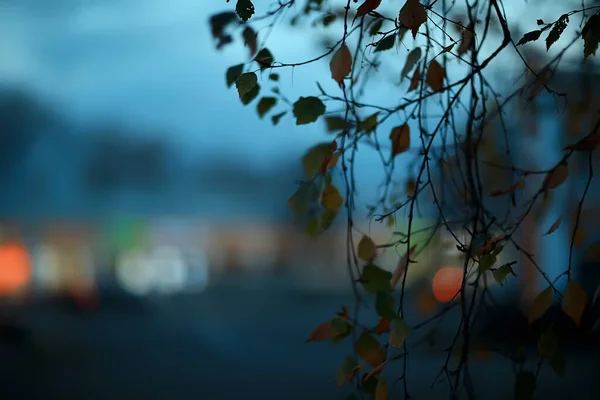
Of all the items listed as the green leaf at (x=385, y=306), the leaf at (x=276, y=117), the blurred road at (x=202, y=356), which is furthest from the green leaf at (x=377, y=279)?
the blurred road at (x=202, y=356)

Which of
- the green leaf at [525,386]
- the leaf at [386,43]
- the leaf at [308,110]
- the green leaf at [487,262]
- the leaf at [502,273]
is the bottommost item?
the green leaf at [525,386]

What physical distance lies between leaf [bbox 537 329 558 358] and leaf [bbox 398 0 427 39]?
2.06 ft

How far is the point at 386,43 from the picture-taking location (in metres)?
1.21

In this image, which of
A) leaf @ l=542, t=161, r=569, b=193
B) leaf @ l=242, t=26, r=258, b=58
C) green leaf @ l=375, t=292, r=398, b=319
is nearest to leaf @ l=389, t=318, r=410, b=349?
green leaf @ l=375, t=292, r=398, b=319

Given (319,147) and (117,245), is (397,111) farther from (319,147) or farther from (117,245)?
(117,245)

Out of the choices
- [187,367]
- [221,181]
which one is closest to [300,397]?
[187,367]

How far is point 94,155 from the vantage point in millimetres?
11453

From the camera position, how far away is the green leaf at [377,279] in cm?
117

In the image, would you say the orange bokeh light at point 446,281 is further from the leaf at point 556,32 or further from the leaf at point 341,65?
the leaf at point 341,65

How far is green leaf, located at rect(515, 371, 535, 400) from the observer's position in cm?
132

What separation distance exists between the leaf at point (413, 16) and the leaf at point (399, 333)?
50 centimetres

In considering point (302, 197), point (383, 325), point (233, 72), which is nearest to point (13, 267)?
point (233, 72)

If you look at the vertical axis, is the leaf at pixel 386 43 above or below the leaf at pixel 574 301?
above

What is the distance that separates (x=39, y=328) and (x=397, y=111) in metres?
10.6
